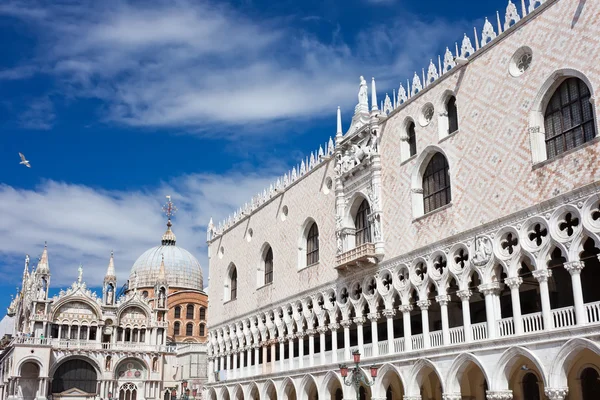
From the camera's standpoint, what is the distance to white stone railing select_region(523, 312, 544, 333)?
1858cm

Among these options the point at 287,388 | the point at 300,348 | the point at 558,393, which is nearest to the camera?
the point at 558,393

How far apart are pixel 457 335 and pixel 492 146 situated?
568 cm

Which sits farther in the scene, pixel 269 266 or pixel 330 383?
pixel 269 266

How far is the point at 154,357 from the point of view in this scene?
46469 millimetres

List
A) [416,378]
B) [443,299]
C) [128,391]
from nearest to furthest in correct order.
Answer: [443,299] < [416,378] < [128,391]

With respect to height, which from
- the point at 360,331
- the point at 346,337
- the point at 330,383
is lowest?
the point at 330,383

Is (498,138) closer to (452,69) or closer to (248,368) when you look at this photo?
(452,69)

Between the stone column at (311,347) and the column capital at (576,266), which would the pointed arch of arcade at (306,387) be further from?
the column capital at (576,266)

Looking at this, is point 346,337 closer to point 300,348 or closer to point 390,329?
point 390,329

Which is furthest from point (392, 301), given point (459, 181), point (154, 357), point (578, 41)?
point (154, 357)

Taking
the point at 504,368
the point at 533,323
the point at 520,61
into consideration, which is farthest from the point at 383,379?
the point at 520,61

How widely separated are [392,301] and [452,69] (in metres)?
7.96

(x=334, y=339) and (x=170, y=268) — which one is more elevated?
(x=170, y=268)

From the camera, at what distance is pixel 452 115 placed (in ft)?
75.5
